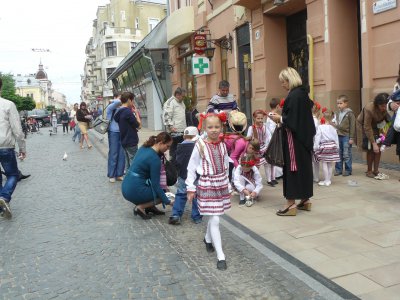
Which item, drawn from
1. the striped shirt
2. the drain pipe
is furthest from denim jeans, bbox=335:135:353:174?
Answer: the drain pipe

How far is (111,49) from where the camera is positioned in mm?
66938

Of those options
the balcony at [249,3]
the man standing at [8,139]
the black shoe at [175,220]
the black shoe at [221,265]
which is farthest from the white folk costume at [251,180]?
the balcony at [249,3]

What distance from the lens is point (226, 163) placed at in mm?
4680

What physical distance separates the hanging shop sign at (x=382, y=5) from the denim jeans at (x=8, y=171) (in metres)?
7.21

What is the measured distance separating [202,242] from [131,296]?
1553 millimetres

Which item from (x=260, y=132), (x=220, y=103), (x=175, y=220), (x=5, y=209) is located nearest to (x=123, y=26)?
(x=220, y=103)

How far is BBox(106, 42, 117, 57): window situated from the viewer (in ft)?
217

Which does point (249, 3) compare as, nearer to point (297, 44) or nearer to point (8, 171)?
point (297, 44)

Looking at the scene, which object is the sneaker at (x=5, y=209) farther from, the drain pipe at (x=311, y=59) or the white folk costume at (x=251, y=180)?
the drain pipe at (x=311, y=59)

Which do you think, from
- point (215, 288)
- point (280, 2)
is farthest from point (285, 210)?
point (280, 2)

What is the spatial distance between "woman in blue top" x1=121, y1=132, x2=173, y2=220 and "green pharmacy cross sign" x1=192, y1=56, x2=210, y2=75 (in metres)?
11.0

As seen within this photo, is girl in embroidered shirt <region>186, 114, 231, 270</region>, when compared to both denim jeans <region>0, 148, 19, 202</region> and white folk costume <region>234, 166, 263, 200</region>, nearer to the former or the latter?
white folk costume <region>234, 166, 263, 200</region>

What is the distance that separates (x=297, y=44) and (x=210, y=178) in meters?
9.74

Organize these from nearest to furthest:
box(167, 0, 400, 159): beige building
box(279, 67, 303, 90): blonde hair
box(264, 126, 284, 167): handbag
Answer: box(279, 67, 303, 90): blonde hair < box(264, 126, 284, 167): handbag < box(167, 0, 400, 159): beige building
